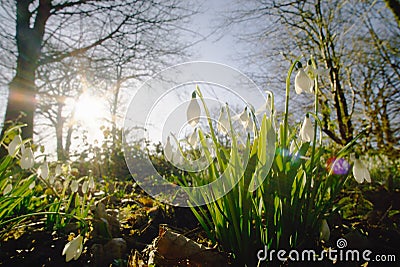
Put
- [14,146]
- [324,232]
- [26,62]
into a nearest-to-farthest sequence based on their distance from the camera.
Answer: [324,232] → [14,146] → [26,62]

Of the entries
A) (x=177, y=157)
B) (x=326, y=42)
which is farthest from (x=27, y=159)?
(x=326, y=42)

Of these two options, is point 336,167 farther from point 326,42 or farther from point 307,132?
point 326,42

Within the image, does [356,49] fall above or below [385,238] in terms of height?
above

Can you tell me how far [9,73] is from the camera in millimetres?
8117

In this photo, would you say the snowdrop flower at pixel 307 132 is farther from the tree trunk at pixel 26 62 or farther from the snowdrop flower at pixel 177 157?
the tree trunk at pixel 26 62

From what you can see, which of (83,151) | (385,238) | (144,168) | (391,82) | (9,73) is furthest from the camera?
(9,73)

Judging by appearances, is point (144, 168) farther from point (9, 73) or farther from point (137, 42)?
point (9, 73)

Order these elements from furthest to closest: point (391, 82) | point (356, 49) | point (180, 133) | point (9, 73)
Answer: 1. point (9, 73)
2. point (391, 82)
3. point (356, 49)
4. point (180, 133)

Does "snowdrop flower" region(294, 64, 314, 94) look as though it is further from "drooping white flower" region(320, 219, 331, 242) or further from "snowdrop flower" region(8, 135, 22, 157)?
"snowdrop flower" region(8, 135, 22, 157)

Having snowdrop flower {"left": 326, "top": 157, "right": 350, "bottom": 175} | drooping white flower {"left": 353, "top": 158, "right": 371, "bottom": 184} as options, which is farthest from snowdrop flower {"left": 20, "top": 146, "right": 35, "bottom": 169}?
drooping white flower {"left": 353, "top": 158, "right": 371, "bottom": 184}

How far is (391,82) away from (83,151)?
7.48 m

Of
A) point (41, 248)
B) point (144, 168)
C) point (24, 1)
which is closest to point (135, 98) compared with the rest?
point (41, 248)

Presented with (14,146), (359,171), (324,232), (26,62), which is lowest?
(324,232)

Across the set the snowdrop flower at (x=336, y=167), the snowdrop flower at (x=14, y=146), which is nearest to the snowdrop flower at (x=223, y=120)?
the snowdrop flower at (x=336, y=167)
